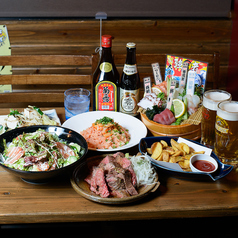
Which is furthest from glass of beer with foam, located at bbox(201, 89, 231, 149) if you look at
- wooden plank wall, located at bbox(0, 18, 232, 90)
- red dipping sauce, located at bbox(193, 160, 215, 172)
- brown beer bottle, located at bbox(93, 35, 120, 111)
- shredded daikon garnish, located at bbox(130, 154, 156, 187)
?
wooden plank wall, located at bbox(0, 18, 232, 90)

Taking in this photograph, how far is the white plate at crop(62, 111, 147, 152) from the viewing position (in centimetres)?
170

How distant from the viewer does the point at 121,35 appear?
11.1 ft

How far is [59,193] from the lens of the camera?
1285 mm

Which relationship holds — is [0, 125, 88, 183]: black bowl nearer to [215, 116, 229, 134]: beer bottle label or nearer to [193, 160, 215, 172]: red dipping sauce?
[193, 160, 215, 172]: red dipping sauce

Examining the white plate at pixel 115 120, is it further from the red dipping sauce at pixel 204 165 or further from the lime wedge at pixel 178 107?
the red dipping sauce at pixel 204 165

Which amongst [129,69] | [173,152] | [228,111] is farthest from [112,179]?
[129,69]

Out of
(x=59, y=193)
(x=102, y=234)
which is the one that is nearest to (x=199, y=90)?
(x=59, y=193)

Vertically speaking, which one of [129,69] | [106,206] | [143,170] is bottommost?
[106,206]

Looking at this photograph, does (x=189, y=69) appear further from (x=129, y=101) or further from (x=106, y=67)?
(x=106, y=67)

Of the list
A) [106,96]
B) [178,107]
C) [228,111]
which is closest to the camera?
[228,111]

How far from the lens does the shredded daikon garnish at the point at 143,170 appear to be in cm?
128

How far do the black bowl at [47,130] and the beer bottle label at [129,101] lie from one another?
0.47 metres

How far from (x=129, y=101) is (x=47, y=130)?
0.57 metres

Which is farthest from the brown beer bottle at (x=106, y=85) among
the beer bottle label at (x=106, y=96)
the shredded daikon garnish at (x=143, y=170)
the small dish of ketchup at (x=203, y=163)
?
the small dish of ketchup at (x=203, y=163)
